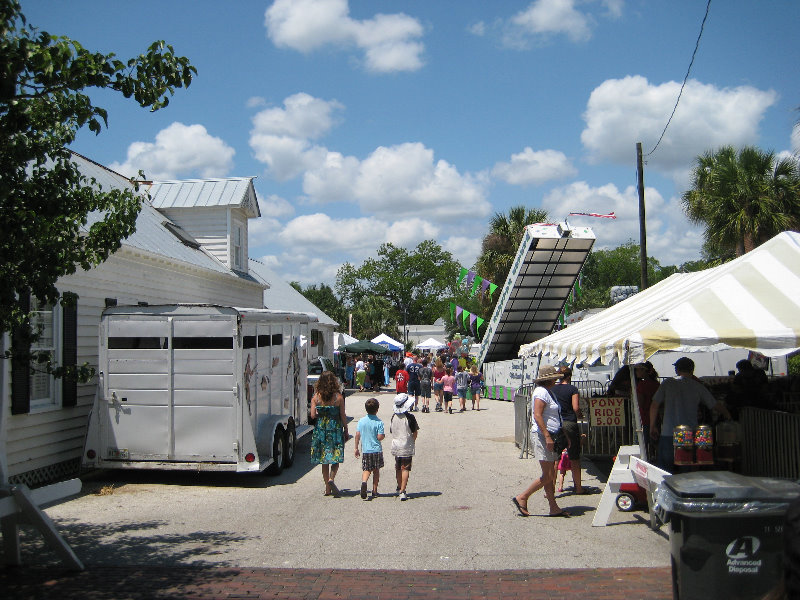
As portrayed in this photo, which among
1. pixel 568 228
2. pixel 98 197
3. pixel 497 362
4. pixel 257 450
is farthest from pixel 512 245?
pixel 98 197

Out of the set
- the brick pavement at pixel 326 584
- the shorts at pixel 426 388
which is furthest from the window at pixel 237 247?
the brick pavement at pixel 326 584

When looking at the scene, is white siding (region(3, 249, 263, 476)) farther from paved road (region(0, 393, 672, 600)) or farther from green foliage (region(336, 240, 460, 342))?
green foliage (region(336, 240, 460, 342))

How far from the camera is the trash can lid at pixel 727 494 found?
479 cm

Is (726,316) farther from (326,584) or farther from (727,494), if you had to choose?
(326,584)

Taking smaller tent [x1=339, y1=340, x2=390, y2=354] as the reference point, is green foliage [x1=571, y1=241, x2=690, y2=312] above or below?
above

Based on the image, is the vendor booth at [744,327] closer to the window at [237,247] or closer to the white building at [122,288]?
the white building at [122,288]

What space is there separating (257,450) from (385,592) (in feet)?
18.1

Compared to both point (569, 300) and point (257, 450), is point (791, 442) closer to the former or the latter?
point (257, 450)

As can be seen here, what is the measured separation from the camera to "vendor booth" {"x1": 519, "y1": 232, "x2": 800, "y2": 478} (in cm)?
721

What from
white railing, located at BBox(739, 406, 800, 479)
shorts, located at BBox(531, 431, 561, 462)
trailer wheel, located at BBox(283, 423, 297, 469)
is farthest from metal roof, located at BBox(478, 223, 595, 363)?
shorts, located at BBox(531, 431, 561, 462)

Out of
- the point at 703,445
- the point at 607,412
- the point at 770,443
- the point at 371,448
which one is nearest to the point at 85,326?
the point at 371,448

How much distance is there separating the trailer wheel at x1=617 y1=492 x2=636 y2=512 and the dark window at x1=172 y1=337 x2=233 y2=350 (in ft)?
18.7

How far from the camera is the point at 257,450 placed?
10.9m

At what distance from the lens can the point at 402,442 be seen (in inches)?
381
